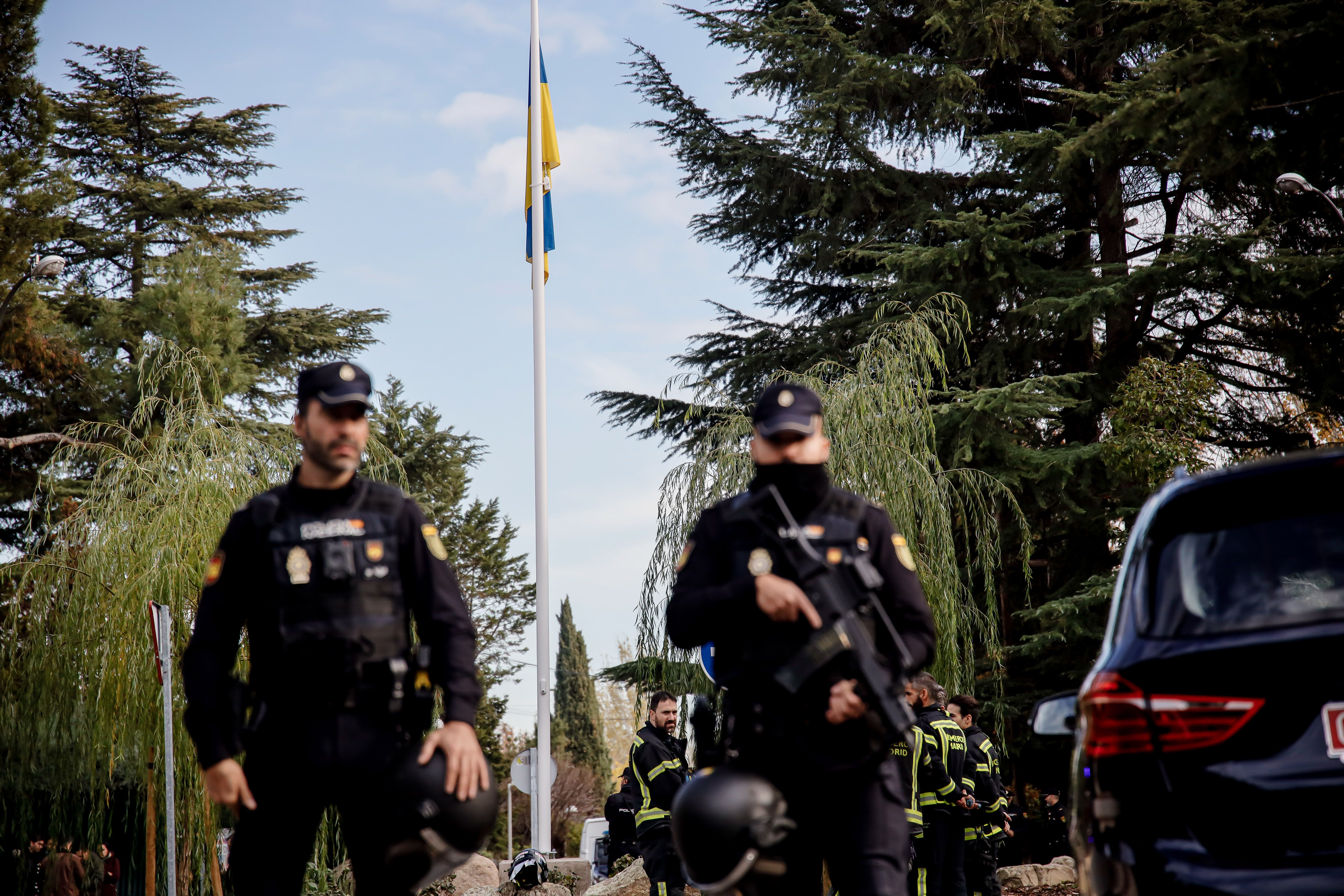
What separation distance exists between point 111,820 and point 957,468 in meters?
11.6

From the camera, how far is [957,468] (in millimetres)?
18703

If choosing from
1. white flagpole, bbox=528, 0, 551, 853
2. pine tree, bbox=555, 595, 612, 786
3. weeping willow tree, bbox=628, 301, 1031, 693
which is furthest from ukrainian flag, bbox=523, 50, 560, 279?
→ pine tree, bbox=555, 595, 612, 786

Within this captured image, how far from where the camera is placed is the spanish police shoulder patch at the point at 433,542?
154 inches

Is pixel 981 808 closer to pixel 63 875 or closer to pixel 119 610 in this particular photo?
pixel 119 610

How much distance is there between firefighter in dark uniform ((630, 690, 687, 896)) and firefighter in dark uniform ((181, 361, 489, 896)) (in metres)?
6.29

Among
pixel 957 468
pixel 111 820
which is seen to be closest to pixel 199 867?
pixel 111 820

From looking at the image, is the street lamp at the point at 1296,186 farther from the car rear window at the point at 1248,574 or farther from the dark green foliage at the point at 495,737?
the dark green foliage at the point at 495,737

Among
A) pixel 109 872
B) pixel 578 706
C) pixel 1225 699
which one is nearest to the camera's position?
pixel 1225 699

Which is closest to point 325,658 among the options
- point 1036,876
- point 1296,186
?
point 1296,186

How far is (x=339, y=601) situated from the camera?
12.2 feet

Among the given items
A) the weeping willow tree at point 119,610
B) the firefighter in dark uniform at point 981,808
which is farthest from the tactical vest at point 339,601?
the weeping willow tree at point 119,610

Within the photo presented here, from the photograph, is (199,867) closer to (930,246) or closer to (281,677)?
(281,677)

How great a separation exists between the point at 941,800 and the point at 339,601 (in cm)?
780

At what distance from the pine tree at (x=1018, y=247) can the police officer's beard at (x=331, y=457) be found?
533 inches
